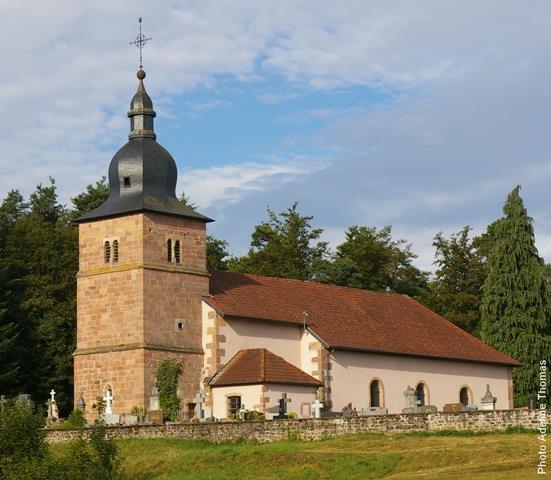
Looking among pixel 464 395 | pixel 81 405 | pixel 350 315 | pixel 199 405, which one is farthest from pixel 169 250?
pixel 464 395

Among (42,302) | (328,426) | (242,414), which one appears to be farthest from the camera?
(42,302)

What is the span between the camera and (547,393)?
78.9 meters

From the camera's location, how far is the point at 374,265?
9088cm

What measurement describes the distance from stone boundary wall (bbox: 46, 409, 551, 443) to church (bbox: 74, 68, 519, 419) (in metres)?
5.30

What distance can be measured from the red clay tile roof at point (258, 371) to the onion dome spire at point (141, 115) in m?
9.55

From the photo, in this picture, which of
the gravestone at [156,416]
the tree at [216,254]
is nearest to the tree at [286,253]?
the tree at [216,254]

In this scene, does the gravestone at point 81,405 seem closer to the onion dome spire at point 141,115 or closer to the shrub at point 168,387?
the shrub at point 168,387

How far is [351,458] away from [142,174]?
19726 millimetres

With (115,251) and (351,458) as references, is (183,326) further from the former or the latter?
(351,458)

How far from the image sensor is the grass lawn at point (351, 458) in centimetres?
→ 4356

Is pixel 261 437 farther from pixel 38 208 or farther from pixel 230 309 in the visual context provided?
pixel 38 208

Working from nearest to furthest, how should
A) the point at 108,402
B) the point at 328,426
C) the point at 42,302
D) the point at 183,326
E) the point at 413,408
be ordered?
the point at 328,426 < the point at 413,408 < the point at 108,402 < the point at 183,326 < the point at 42,302

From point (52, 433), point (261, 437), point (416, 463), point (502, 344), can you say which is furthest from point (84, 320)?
point (502, 344)

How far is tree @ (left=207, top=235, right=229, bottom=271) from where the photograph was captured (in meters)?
87.6
